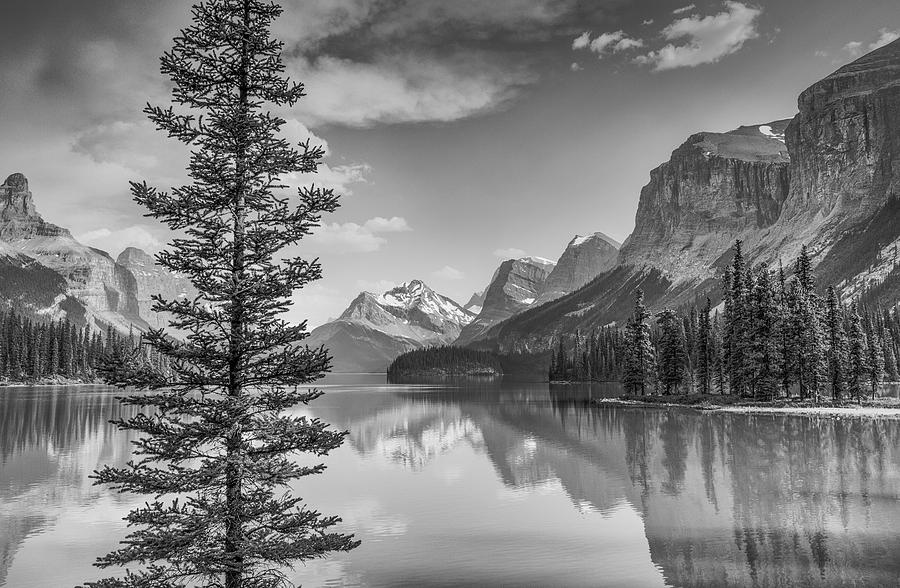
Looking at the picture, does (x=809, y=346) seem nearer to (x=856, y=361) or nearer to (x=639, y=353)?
(x=856, y=361)

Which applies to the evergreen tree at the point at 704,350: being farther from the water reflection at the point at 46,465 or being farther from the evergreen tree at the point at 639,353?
the water reflection at the point at 46,465

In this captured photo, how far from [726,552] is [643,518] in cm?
624

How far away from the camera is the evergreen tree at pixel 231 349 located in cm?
1469

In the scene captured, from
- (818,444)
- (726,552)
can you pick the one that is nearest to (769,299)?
(818,444)

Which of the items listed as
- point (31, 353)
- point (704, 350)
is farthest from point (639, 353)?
point (31, 353)

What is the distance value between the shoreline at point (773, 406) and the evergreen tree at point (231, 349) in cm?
7514

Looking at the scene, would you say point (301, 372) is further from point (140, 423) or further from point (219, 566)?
point (219, 566)

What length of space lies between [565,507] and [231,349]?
2220cm

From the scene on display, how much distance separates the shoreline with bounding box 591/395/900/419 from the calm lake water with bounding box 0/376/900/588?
33.1ft

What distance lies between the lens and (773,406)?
82938 millimetres

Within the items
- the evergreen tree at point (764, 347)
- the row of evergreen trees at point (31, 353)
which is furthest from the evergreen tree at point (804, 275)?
the row of evergreen trees at point (31, 353)

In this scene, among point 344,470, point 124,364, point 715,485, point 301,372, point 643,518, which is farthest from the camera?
point 344,470

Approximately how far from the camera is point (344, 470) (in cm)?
4566

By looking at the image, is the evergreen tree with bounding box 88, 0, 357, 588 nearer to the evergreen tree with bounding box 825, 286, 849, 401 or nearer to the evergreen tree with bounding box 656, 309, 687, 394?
the evergreen tree with bounding box 825, 286, 849, 401
